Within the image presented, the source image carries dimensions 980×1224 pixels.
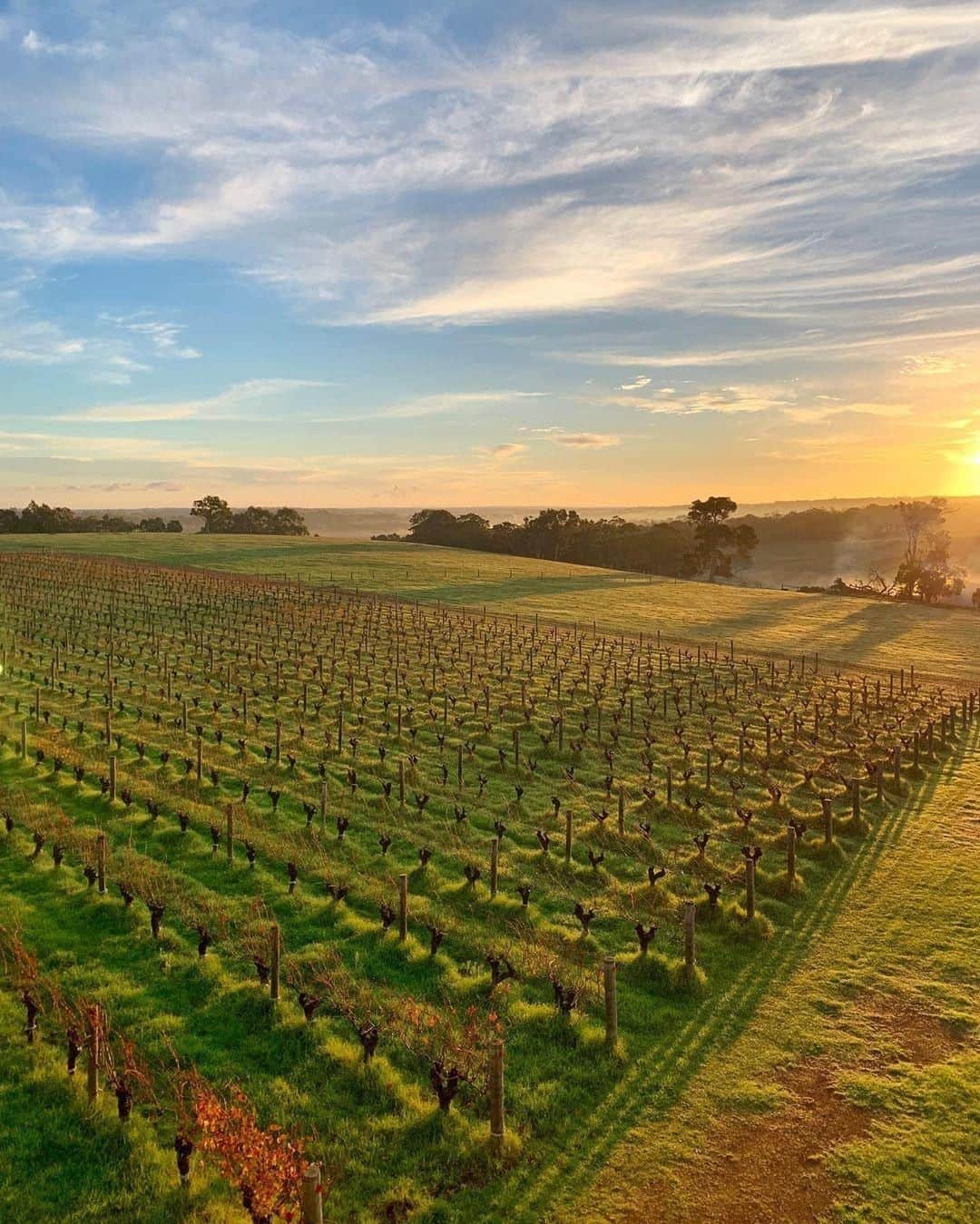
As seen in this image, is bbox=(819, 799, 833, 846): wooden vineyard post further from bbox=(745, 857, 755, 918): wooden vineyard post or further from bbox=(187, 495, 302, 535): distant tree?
bbox=(187, 495, 302, 535): distant tree

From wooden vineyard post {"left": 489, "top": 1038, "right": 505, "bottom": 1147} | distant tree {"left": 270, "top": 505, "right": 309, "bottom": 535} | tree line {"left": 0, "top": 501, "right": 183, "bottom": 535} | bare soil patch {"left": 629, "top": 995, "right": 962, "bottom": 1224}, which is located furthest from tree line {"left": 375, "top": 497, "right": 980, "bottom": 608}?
wooden vineyard post {"left": 489, "top": 1038, "right": 505, "bottom": 1147}

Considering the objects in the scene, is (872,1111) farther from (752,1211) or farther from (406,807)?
(406,807)

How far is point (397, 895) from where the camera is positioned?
16438 mm

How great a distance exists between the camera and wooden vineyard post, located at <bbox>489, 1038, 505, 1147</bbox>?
9984 mm

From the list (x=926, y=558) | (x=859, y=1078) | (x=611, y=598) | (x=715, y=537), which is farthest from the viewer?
(x=715, y=537)

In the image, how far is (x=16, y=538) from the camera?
95.9m

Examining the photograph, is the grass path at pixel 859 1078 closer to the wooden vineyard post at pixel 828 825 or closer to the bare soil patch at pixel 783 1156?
the bare soil patch at pixel 783 1156

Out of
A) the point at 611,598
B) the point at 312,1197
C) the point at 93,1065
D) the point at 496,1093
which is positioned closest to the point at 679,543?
the point at 611,598

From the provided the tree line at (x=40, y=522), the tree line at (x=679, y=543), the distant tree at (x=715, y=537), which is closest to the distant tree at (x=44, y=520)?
the tree line at (x=40, y=522)

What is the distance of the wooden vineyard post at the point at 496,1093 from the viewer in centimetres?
998

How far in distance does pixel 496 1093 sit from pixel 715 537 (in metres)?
100

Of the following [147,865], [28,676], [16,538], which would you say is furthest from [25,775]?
[16,538]

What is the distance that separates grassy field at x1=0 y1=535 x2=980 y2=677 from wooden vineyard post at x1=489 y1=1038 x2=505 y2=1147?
4261 centimetres

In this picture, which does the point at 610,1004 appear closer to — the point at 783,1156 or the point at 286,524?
the point at 783,1156
